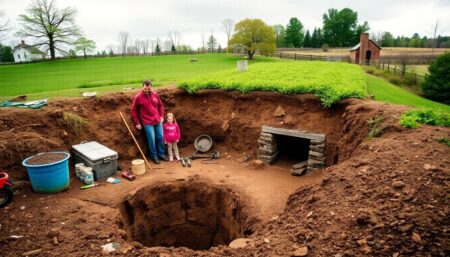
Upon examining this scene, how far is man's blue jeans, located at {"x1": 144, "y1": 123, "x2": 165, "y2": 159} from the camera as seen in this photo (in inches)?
322

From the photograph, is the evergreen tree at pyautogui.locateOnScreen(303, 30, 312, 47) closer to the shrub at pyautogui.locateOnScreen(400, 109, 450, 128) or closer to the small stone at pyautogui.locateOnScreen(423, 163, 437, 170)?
the shrub at pyautogui.locateOnScreen(400, 109, 450, 128)

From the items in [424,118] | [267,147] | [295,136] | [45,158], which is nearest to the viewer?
[424,118]

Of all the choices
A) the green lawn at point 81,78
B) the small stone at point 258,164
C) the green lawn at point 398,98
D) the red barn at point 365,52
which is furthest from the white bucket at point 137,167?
the red barn at point 365,52

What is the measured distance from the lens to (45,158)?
6.20 m

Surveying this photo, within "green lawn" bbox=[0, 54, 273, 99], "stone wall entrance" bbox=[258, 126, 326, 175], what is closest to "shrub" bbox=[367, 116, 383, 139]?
"stone wall entrance" bbox=[258, 126, 326, 175]

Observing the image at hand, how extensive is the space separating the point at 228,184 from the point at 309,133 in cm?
256

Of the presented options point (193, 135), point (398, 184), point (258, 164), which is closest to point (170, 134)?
point (193, 135)

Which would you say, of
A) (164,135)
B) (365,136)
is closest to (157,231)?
(164,135)

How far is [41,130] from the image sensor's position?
6.98m

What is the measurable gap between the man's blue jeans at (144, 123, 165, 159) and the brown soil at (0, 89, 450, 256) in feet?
1.84

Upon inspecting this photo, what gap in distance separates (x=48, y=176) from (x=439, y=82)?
25656 mm

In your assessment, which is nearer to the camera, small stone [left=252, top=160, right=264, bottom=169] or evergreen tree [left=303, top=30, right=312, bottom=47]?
small stone [left=252, top=160, right=264, bottom=169]

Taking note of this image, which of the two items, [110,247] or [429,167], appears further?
[110,247]

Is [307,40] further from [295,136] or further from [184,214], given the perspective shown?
[184,214]
